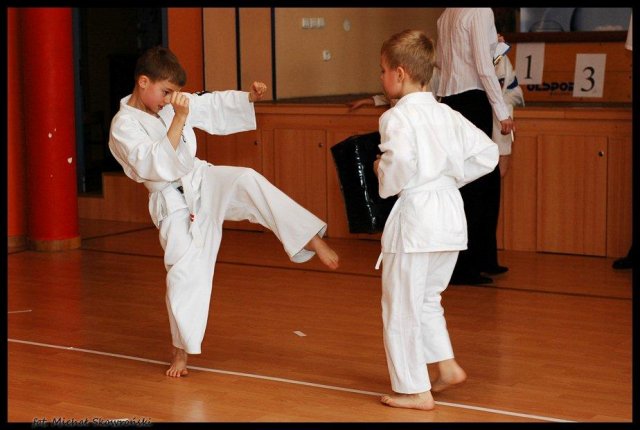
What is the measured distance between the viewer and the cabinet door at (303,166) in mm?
7398

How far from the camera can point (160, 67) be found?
401 centimetres

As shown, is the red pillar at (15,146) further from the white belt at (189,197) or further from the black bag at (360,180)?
the black bag at (360,180)

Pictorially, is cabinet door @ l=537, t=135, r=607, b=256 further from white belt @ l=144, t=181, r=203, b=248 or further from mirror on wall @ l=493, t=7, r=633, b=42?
white belt @ l=144, t=181, r=203, b=248

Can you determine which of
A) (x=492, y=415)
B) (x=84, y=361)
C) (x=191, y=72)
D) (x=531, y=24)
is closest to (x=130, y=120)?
(x=84, y=361)

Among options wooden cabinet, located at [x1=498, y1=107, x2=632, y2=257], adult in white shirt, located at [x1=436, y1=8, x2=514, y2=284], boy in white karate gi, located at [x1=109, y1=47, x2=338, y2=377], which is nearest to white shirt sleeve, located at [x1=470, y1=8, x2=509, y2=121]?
adult in white shirt, located at [x1=436, y1=8, x2=514, y2=284]

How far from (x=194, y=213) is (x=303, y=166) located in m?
3.41

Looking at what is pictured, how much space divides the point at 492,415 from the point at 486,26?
243cm

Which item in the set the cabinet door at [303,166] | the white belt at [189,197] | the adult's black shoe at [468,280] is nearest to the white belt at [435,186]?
the white belt at [189,197]

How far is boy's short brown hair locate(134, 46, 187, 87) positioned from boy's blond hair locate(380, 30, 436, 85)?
0.88 meters

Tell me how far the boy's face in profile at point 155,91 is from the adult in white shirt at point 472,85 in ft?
6.08

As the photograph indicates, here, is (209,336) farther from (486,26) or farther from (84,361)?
(486,26)
